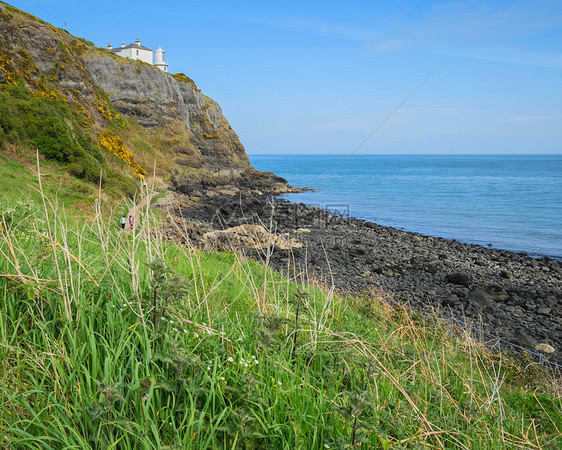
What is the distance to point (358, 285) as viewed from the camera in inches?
585

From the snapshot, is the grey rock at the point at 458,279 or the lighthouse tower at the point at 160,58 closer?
the grey rock at the point at 458,279

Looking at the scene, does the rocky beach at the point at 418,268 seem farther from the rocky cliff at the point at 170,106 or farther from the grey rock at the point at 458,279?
the rocky cliff at the point at 170,106

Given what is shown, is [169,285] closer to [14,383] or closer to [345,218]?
[14,383]

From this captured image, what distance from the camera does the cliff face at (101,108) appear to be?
66.6ft

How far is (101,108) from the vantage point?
3469 centimetres

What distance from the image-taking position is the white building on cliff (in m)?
82.8

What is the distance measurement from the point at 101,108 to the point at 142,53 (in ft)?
185

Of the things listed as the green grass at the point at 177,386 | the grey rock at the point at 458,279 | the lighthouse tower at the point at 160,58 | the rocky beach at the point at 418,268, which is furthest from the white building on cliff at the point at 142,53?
the green grass at the point at 177,386

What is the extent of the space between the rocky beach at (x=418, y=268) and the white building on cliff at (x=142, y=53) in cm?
6655

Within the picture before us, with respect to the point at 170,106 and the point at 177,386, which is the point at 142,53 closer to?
the point at 170,106

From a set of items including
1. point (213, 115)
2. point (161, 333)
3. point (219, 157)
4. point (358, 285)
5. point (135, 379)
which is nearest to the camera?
point (135, 379)

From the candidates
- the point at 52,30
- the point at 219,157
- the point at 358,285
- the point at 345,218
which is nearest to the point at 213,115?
the point at 219,157

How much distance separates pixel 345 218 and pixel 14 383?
30.0 metres

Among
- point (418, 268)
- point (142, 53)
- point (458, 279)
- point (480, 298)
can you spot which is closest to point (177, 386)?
point (480, 298)
